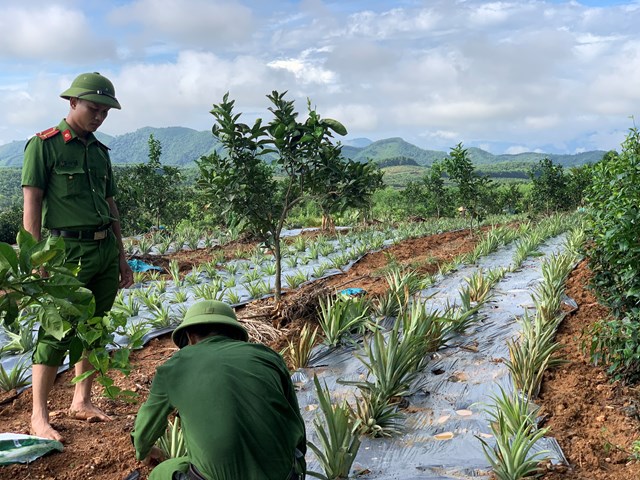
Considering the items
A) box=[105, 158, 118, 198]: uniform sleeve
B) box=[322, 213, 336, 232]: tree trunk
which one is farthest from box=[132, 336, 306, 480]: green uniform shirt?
box=[322, 213, 336, 232]: tree trunk

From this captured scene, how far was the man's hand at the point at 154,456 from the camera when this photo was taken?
2.30 metres

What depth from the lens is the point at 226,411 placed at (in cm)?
162

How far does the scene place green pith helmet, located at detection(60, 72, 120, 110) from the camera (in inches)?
106

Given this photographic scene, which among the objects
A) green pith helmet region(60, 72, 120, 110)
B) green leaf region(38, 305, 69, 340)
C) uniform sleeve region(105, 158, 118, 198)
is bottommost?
green leaf region(38, 305, 69, 340)

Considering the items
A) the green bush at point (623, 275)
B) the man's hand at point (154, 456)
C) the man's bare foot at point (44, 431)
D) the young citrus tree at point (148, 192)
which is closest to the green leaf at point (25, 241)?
the man's hand at point (154, 456)

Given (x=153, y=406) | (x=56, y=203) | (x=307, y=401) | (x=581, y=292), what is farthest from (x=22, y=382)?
(x=581, y=292)

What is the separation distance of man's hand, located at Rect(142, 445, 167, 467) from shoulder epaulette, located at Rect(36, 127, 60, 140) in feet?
5.66

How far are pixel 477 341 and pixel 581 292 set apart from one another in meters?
2.06

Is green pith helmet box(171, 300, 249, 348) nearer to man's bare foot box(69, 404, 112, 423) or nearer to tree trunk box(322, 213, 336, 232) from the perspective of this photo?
man's bare foot box(69, 404, 112, 423)

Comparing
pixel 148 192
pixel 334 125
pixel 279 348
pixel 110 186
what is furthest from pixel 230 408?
pixel 148 192

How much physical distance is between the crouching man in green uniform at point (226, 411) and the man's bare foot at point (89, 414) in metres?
1.34

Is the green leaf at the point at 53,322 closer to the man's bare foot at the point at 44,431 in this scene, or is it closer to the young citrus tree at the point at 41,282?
the young citrus tree at the point at 41,282

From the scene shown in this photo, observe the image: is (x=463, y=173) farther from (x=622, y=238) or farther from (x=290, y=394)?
(x=290, y=394)

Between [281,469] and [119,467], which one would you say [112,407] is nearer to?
[119,467]
